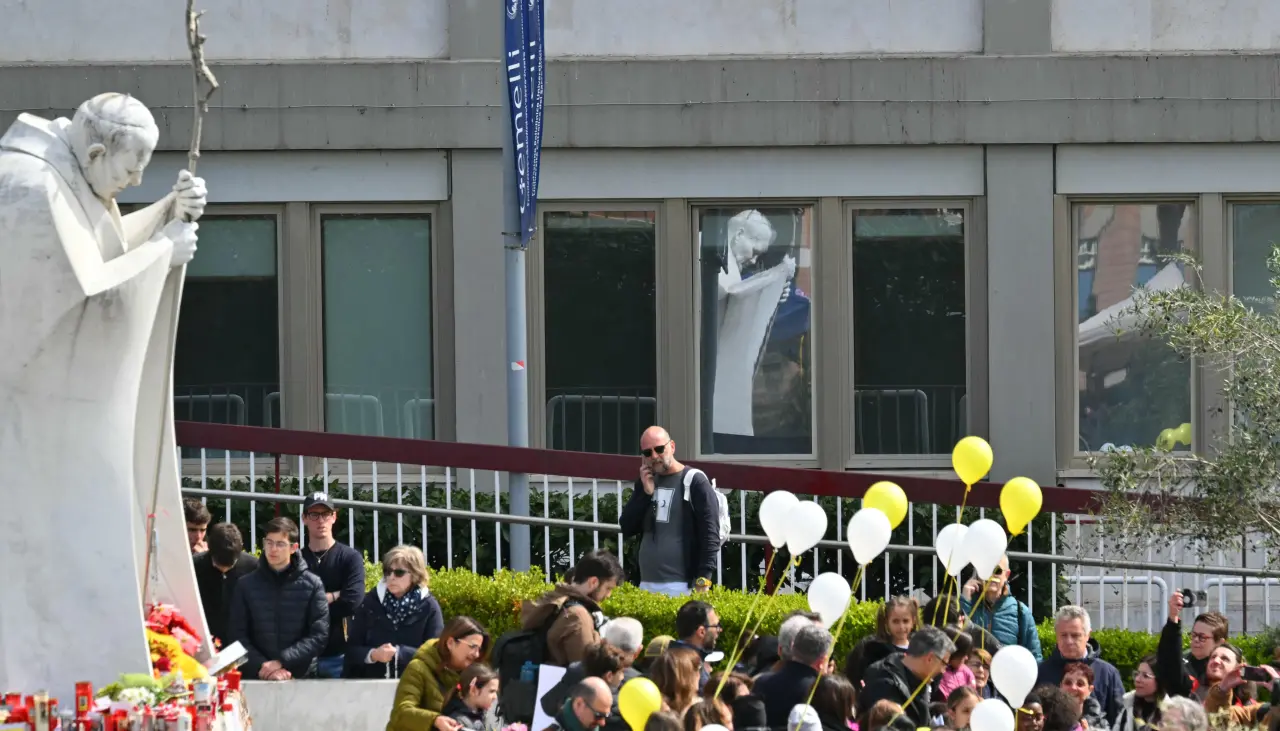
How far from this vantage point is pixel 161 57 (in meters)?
18.1

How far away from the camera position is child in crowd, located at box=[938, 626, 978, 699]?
10570 mm

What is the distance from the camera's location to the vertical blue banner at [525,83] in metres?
14.0

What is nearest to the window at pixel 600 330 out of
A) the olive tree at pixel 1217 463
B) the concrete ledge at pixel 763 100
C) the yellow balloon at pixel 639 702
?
the concrete ledge at pixel 763 100

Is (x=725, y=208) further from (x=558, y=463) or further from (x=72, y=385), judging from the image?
(x=72, y=385)

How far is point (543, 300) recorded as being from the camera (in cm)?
1844

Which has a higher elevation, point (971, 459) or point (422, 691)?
point (971, 459)

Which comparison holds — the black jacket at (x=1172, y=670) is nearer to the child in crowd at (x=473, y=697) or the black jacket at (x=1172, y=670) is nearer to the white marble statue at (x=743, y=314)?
the child in crowd at (x=473, y=697)

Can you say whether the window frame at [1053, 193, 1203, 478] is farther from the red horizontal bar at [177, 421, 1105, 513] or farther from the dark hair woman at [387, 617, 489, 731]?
the dark hair woman at [387, 617, 489, 731]

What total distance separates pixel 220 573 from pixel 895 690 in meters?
3.82

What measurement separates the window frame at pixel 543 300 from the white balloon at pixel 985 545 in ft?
24.9

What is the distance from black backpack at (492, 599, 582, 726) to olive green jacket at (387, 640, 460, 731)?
0.78 ft

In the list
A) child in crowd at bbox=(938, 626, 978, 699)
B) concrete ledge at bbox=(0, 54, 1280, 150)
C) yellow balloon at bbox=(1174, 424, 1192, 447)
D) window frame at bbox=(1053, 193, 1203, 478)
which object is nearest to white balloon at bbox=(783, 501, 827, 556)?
child in crowd at bbox=(938, 626, 978, 699)

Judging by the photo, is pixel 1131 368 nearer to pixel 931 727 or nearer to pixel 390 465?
pixel 390 465

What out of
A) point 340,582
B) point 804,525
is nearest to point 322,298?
point 340,582
